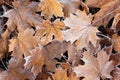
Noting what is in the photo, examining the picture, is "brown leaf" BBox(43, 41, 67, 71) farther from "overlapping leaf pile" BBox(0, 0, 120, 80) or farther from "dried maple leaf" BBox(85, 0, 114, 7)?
"dried maple leaf" BBox(85, 0, 114, 7)

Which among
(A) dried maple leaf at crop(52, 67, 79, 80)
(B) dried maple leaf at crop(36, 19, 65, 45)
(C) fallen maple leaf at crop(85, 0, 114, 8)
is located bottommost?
(A) dried maple leaf at crop(52, 67, 79, 80)

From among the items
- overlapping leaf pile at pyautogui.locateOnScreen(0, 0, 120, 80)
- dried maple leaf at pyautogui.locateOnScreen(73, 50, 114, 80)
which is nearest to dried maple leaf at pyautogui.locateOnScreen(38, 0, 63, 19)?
overlapping leaf pile at pyautogui.locateOnScreen(0, 0, 120, 80)

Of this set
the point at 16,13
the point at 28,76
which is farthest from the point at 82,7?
the point at 28,76

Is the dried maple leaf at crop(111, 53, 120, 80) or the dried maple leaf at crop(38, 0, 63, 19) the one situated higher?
the dried maple leaf at crop(38, 0, 63, 19)

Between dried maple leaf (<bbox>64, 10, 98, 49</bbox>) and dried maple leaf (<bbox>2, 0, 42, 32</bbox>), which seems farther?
dried maple leaf (<bbox>2, 0, 42, 32</bbox>)

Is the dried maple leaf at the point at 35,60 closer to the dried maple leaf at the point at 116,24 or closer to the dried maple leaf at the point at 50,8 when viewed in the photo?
the dried maple leaf at the point at 50,8

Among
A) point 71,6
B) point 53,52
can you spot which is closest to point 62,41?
point 53,52
